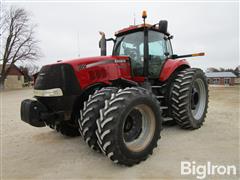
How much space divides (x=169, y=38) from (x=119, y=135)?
3.25 metres

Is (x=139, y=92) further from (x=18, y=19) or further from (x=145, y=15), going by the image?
(x=18, y=19)

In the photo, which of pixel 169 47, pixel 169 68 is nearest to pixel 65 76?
pixel 169 68

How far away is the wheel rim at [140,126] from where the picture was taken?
3137 millimetres

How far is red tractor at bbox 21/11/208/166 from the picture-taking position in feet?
9.04

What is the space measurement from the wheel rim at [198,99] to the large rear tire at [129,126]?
1954 mm

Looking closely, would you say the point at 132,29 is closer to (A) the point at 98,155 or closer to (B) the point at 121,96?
(B) the point at 121,96

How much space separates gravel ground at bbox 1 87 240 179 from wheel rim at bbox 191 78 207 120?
0.37m

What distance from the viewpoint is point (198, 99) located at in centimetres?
500

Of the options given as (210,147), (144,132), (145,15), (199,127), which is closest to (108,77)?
(144,132)

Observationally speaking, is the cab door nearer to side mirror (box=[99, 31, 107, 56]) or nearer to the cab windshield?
the cab windshield

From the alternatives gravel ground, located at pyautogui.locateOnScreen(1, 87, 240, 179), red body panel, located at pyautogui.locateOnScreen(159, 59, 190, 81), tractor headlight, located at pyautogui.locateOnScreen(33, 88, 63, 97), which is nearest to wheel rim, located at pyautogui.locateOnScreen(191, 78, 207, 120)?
gravel ground, located at pyautogui.locateOnScreen(1, 87, 240, 179)

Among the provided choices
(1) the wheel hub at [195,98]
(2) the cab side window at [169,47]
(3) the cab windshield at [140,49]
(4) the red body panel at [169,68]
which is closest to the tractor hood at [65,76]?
(3) the cab windshield at [140,49]
